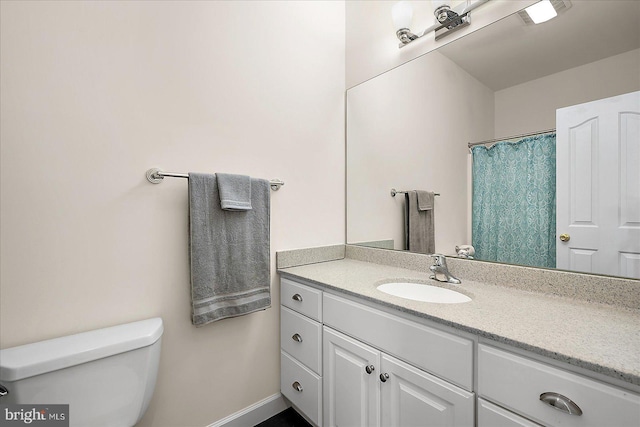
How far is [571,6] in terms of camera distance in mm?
1127

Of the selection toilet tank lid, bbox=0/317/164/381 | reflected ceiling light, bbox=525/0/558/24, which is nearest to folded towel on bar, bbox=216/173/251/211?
toilet tank lid, bbox=0/317/164/381

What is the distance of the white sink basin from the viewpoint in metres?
1.28

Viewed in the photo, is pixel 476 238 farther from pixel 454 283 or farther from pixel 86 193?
pixel 86 193

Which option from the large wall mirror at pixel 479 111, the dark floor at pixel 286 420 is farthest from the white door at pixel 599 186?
the dark floor at pixel 286 420

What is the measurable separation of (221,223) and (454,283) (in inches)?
43.1

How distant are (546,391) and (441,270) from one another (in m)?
0.66

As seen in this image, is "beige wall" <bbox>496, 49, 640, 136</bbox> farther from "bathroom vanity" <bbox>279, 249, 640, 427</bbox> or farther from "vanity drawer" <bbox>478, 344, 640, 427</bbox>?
"vanity drawer" <bbox>478, 344, 640, 427</bbox>

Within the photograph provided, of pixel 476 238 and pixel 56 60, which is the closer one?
pixel 56 60

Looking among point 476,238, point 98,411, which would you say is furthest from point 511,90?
point 98,411

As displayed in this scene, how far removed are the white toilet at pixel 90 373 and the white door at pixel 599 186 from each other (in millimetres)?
1626

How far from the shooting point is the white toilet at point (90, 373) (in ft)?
2.88

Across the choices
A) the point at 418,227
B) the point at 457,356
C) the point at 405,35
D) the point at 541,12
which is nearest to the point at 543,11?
the point at 541,12

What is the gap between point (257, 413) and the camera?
1.55m

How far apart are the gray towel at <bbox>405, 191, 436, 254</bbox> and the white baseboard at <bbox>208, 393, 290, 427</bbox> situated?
1134 millimetres
